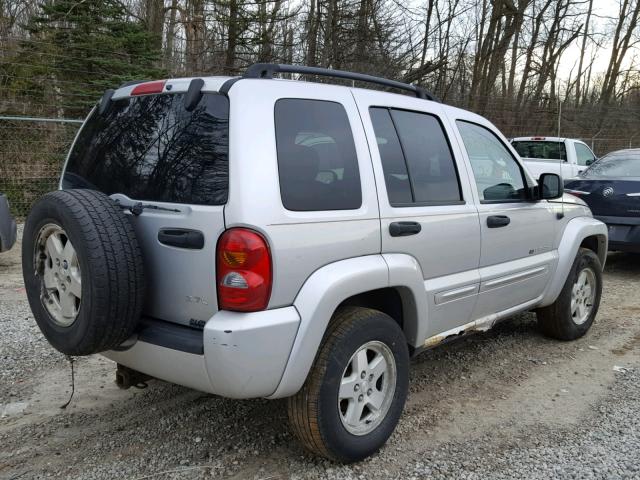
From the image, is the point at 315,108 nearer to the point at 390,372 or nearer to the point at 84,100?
the point at 390,372

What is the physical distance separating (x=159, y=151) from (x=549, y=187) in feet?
9.44

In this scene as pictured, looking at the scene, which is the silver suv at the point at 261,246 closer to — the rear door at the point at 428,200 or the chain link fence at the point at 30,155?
the rear door at the point at 428,200

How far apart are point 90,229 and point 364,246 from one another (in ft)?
4.19

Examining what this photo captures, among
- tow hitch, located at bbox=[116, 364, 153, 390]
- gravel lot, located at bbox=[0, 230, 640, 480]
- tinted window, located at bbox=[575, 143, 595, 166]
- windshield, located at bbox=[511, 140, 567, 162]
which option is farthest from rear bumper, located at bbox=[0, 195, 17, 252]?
tinted window, located at bbox=[575, 143, 595, 166]

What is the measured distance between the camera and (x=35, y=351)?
4.56m

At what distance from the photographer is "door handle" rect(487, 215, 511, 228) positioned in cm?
379

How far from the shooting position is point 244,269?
8.16ft

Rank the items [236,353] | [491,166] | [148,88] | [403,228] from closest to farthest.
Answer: [236,353] < [148,88] < [403,228] < [491,166]

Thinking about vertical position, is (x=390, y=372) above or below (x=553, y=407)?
above

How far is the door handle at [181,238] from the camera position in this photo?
8.43ft

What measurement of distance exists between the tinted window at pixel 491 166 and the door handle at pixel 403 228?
83 cm

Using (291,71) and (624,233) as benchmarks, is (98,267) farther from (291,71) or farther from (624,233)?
(624,233)

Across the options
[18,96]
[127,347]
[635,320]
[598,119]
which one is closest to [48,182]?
[18,96]

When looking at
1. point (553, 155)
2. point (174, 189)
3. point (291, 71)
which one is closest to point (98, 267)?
point (174, 189)
